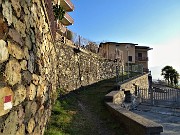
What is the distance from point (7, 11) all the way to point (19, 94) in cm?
125

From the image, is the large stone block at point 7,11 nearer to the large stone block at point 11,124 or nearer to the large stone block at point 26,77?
the large stone block at point 26,77

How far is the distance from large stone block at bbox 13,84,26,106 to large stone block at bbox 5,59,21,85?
12 cm

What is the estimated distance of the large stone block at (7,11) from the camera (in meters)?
2.87

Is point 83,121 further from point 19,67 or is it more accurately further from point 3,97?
point 3,97

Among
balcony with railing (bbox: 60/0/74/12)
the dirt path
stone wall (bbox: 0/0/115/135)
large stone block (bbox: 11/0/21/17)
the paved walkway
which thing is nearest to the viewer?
stone wall (bbox: 0/0/115/135)

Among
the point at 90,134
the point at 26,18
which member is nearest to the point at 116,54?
the point at 90,134

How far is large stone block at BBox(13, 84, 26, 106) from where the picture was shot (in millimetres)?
3359

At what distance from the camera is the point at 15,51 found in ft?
11.0

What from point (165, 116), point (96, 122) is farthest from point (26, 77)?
point (165, 116)


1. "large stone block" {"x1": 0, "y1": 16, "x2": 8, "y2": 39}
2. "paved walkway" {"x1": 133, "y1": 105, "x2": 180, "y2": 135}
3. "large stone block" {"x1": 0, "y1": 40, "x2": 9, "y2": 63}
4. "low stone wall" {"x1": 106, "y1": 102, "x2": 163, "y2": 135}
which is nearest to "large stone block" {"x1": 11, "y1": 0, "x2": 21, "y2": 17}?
"large stone block" {"x1": 0, "y1": 16, "x2": 8, "y2": 39}

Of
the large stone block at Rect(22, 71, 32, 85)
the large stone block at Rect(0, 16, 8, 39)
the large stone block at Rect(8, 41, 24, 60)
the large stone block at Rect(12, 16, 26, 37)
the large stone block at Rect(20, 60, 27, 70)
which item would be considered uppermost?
the large stone block at Rect(12, 16, 26, 37)

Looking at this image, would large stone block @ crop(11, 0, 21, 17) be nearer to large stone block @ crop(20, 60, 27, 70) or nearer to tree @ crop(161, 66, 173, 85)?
large stone block @ crop(20, 60, 27, 70)

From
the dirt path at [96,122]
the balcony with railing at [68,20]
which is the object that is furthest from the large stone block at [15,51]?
the balcony with railing at [68,20]

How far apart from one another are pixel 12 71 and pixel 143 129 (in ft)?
13.7
